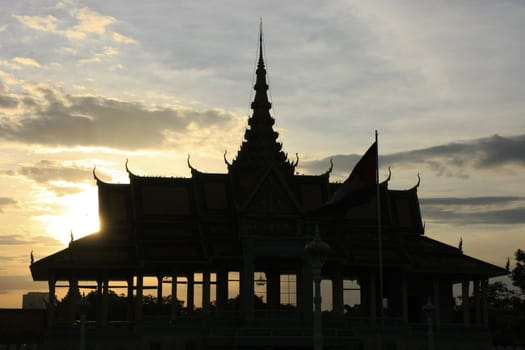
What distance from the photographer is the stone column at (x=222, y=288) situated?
6575 cm

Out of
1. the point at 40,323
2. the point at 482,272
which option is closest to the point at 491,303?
the point at 482,272

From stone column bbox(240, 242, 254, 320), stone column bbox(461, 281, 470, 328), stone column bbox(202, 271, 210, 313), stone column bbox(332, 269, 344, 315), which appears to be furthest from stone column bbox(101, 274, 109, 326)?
stone column bbox(461, 281, 470, 328)

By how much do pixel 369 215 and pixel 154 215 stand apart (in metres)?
17.1

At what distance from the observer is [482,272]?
6781 centimetres

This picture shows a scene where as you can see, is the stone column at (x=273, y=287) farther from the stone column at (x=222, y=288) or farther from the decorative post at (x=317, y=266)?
the decorative post at (x=317, y=266)

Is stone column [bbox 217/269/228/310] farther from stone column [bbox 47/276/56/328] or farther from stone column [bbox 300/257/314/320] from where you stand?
stone column [bbox 47/276/56/328]

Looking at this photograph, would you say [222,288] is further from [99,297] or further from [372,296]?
[372,296]

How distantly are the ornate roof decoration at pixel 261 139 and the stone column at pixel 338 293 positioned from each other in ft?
38.2

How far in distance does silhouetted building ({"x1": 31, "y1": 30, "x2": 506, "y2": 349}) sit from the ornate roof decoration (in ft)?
7.28

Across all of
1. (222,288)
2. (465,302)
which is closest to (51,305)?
(222,288)

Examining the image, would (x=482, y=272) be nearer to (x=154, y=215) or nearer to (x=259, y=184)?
(x=259, y=184)

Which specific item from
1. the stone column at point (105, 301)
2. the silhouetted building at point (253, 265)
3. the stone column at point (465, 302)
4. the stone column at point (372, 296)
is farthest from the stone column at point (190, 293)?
the stone column at point (465, 302)

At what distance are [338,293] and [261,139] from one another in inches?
688

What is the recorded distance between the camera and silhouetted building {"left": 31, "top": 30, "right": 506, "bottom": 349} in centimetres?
6006
